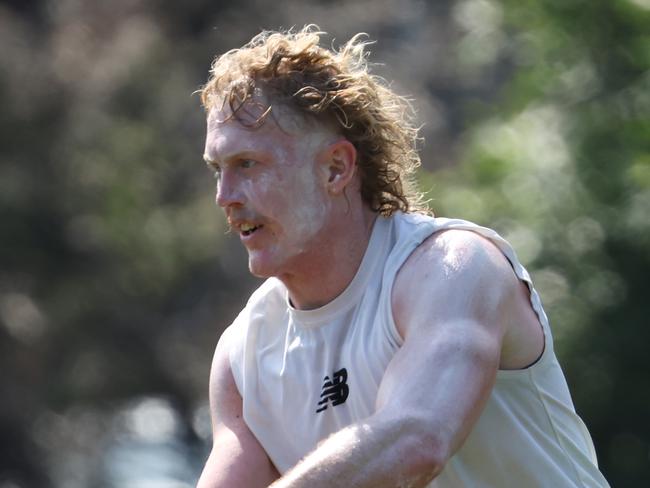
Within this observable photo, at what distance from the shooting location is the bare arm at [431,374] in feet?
9.77

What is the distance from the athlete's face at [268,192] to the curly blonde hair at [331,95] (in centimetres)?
7

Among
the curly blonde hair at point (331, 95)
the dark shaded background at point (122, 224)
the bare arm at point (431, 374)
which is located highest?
the dark shaded background at point (122, 224)

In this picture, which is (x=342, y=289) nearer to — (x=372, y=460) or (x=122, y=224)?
(x=372, y=460)

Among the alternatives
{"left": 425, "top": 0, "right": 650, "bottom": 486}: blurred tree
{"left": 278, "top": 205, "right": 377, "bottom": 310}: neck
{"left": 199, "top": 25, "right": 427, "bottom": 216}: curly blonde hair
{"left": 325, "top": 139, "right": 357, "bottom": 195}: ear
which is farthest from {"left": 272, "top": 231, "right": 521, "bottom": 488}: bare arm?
{"left": 425, "top": 0, "right": 650, "bottom": 486}: blurred tree

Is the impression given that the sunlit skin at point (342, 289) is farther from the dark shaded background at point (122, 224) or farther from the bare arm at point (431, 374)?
the dark shaded background at point (122, 224)

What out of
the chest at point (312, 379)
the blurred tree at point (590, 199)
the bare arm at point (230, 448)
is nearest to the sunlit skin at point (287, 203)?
the chest at point (312, 379)

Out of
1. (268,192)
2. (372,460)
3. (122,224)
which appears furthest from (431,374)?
(122,224)

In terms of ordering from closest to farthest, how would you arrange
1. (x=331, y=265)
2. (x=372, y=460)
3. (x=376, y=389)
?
(x=372, y=460) → (x=376, y=389) → (x=331, y=265)

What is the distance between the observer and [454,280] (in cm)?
327

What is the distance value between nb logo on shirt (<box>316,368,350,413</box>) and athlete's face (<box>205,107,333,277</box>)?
1.02 feet

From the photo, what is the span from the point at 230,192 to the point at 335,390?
575 millimetres

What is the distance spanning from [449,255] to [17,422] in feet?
31.4

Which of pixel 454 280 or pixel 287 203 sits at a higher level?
pixel 287 203

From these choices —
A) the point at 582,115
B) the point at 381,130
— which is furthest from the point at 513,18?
the point at 381,130
